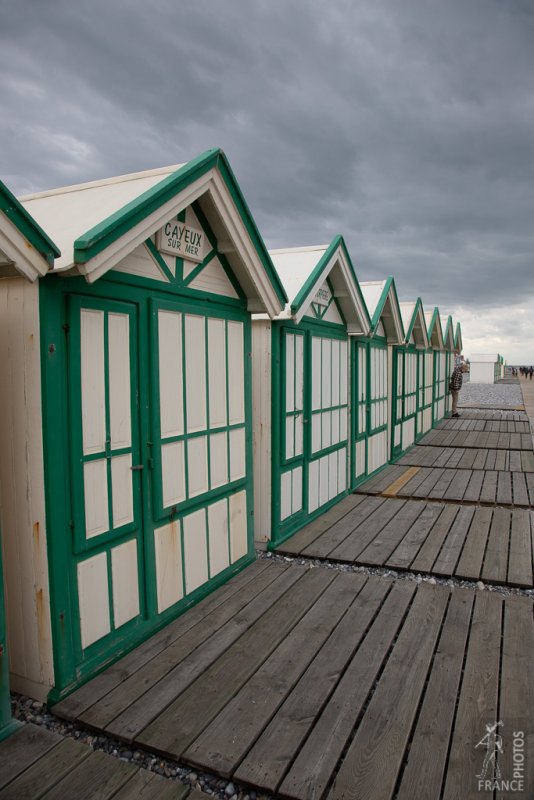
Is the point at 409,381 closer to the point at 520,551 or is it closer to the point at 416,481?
the point at 416,481

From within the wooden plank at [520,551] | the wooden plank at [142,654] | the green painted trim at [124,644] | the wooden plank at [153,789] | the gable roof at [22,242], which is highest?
the gable roof at [22,242]

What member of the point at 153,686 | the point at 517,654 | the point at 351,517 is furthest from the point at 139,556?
the point at 351,517

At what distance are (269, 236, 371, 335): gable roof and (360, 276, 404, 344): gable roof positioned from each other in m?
1.08

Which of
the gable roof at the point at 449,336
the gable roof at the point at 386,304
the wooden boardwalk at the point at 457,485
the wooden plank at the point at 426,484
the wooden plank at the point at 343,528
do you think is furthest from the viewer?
the gable roof at the point at 449,336

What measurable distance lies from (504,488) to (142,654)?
637 cm

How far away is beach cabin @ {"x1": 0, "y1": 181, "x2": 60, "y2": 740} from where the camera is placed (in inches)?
114

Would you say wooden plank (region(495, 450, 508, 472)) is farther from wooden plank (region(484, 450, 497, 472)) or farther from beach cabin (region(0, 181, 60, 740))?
beach cabin (region(0, 181, 60, 740))

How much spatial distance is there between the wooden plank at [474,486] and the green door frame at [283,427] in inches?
91.2

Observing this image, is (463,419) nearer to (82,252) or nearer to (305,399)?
(305,399)

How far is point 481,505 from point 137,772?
589 cm

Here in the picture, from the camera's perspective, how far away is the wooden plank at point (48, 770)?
239 centimetres

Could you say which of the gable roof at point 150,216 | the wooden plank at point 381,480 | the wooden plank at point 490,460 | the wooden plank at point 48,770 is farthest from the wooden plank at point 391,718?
the wooden plank at point 490,460

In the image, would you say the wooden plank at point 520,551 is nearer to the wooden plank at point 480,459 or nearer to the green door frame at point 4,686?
the wooden plank at point 480,459

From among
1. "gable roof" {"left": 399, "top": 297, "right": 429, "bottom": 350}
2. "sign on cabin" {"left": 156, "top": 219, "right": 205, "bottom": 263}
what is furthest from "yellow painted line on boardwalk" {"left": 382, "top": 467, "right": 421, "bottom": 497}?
"sign on cabin" {"left": 156, "top": 219, "right": 205, "bottom": 263}
